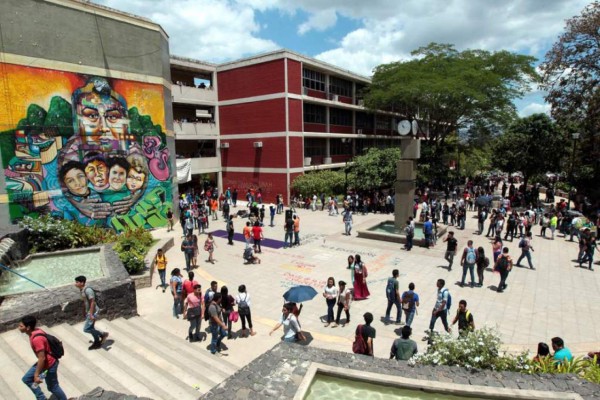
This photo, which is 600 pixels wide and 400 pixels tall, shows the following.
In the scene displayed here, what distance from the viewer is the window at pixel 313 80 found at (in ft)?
106

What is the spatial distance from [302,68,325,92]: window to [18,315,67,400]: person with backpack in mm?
29640

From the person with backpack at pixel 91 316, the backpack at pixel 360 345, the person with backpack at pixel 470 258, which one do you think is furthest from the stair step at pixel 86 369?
the person with backpack at pixel 470 258

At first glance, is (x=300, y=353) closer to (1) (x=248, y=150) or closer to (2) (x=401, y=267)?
(2) (x=401, y=267)

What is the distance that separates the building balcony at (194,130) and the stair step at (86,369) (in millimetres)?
23141

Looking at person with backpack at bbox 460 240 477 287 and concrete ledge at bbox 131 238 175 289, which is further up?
person with backpack at bbox 460 240 477 287

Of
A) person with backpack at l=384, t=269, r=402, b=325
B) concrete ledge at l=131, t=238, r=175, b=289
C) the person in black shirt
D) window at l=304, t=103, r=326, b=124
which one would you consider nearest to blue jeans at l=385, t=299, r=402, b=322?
person with backpack at l=384, t=269, r=402, b=325

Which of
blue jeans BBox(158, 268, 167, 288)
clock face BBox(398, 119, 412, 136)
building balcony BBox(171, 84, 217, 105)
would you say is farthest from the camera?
building balcony BBox(171, 84, 217, 105)

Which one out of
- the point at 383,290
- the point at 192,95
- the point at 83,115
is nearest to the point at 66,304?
the point at 383,290

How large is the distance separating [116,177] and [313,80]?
20608 millimetres

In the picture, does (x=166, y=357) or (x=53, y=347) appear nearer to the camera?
(x=53, y=347)

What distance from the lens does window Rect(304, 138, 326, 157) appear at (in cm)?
3331

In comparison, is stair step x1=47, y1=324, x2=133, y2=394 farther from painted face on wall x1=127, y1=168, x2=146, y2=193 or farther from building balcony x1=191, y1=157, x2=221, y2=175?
building balcony x1=191, y1=157, x2=221, y2=175

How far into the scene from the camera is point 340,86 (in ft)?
122

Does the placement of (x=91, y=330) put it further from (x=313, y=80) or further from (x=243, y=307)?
(x=313, y=80)
